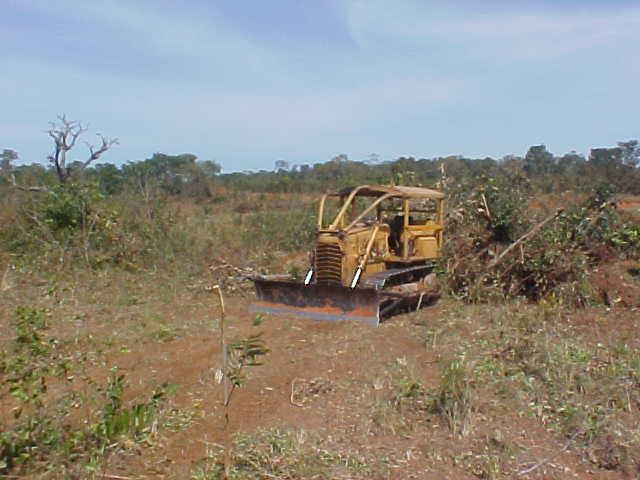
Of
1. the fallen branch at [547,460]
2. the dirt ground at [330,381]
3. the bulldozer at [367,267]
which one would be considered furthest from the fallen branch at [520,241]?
the fallen branch at [547,460]

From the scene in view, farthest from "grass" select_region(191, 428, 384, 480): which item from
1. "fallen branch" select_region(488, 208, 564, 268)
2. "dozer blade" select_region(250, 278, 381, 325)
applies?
"fallen branch" select_region(488, 208, 564, 268)

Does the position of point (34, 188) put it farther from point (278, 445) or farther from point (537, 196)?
point (278, 445)

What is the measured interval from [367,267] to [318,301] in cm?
101

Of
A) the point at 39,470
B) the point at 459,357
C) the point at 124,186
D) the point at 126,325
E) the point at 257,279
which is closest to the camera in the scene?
the point at 39,470

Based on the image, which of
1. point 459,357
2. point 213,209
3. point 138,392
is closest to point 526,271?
point 459,357

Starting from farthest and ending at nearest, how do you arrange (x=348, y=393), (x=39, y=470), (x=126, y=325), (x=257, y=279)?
(x=257, y=279)
(x=126, y=325)
(x=348, y=393)
(x=39, y=470)

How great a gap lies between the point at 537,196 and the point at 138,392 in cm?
905

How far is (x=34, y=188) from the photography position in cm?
1550

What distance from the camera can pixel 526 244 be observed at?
10852mm

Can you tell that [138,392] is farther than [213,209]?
No

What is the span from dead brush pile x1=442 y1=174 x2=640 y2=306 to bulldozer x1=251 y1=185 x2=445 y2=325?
2.02 ft

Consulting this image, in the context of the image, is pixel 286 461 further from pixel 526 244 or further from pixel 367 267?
pixel 526 244

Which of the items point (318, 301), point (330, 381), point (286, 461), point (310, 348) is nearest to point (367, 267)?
A: point (318, 301)

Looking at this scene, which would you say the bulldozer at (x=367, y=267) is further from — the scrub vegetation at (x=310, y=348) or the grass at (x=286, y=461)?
the grass at (x=286, y=461)
